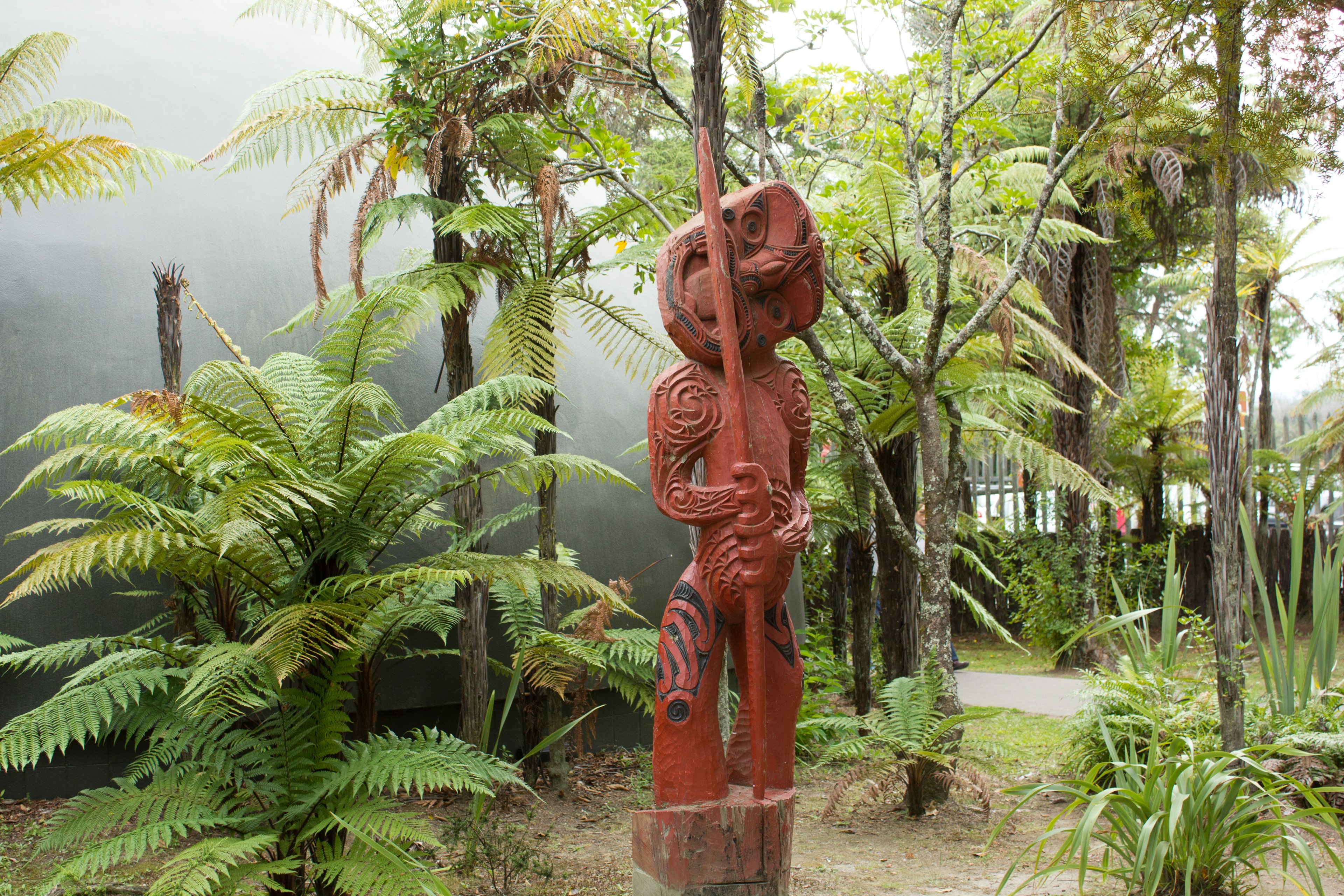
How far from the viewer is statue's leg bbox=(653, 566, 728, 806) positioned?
311cm

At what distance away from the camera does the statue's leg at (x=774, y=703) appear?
328 centimetres

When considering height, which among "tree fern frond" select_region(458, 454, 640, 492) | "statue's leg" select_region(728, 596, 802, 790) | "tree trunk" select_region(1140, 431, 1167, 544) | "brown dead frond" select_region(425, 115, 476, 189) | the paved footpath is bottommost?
the paved footpath

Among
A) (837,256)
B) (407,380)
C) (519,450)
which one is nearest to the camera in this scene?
(519,450)

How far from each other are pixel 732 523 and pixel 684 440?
33cm

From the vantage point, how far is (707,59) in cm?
359

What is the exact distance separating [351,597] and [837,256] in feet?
14.6

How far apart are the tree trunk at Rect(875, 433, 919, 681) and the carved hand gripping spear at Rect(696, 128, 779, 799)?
2.94 meters

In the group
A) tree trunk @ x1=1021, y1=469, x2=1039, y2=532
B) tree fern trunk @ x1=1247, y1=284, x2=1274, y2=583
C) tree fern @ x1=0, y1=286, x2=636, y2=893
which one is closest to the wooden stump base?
tree fern @ x1=0, y1=286, x2=636, y2=893

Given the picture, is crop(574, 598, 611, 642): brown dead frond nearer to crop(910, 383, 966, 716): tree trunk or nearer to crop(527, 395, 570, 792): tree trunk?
crop(527, 395, 570, 792): tree trunk

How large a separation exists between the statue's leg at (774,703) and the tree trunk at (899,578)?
8.93 ft

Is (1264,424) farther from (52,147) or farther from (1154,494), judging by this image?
(52,147)

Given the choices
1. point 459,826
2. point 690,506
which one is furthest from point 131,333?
point 690,506

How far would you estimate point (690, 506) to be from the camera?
10.5 feet

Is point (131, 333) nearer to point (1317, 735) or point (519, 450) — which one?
point (519, 450)
